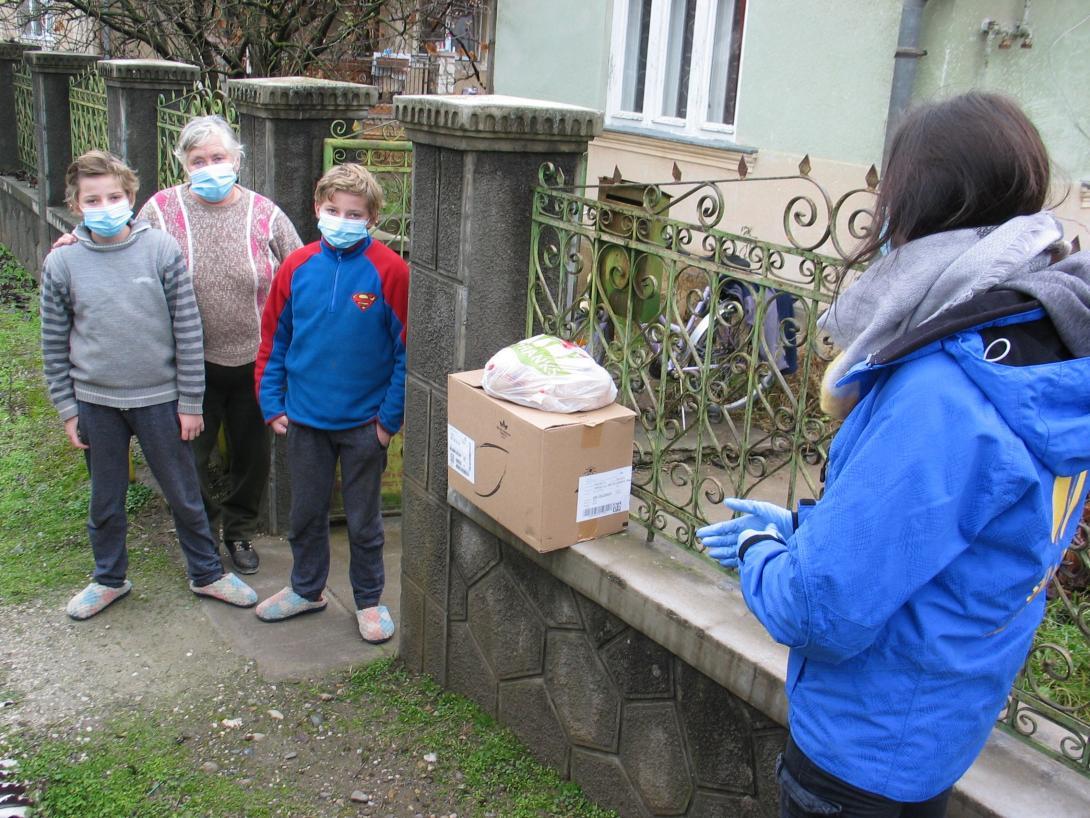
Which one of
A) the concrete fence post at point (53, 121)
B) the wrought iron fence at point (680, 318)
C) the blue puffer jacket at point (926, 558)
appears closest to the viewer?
the blue puffer jacket at point (926, 558)

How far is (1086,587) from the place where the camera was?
3436mm

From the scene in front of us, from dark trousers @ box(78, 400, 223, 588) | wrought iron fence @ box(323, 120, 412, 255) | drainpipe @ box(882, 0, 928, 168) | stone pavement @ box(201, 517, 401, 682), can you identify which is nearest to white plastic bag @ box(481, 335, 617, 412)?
stone pavement @ box(201, 517, 401, 682)

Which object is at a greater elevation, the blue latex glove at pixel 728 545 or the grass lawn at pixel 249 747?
the blue latex glove at pixel 728 545

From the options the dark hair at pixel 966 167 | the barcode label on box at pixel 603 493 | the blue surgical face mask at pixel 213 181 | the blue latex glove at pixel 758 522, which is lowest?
the barcode label on box at pixel 603 493

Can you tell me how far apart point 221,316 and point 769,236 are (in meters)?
5.02

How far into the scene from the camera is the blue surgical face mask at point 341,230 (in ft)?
12.0

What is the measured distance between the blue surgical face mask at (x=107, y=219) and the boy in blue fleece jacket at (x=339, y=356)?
24.1 inches

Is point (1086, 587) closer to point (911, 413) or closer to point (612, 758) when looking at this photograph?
point (612, 758)

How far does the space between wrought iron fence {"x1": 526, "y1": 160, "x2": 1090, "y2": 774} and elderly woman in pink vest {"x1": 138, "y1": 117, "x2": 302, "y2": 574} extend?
1.50 metres

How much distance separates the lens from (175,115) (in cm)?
594

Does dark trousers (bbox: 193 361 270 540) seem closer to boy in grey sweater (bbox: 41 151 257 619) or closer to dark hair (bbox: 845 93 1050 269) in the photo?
boy in grey sweater (bbox: 41 151 257 619)

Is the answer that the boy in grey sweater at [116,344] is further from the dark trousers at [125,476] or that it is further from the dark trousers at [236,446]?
the dark trousers at [236,446]

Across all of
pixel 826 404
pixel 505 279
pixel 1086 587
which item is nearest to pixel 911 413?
pixel 826 404

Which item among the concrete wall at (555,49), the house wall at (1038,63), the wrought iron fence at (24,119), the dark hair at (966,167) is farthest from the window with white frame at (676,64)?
the dark hair at (966,167)
